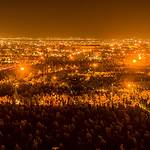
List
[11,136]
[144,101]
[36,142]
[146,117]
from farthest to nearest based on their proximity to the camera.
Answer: [144,101] < [146,117] < [11,136] < [36,142]

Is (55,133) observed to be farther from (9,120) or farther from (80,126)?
(9,120)

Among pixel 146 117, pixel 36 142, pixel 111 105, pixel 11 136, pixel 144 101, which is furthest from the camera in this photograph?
pixel 144 101

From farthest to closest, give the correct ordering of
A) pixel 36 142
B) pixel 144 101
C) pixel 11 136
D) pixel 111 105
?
pixel 144 101, pixel 111 105, pixel 11 136, pixel 36 142

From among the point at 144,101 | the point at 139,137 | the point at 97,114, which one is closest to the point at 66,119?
the point at 97,114

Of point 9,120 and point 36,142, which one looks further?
point 9,120

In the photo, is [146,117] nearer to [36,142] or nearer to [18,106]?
[36,142]

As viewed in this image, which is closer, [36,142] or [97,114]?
[36,142]

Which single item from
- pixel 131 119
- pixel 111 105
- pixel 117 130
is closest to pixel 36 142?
pixel 117 130

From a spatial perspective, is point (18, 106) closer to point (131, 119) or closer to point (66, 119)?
point (66, 119)
